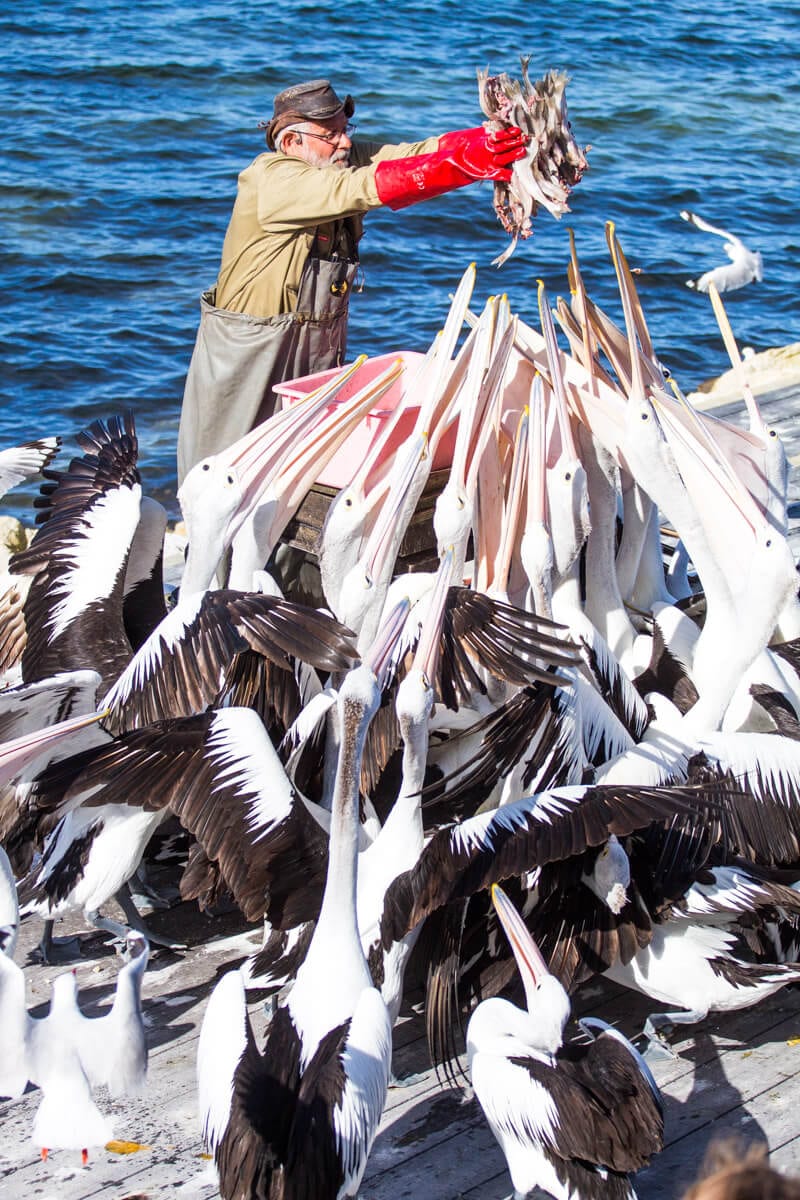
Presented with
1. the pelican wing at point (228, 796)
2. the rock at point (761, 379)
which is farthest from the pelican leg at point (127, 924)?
the rock at point (761, 379)

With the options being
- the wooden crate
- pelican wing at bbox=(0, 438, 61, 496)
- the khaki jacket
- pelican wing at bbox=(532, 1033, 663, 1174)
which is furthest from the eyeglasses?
pelican wing at bbox=(532, 1033, 663, 1174)

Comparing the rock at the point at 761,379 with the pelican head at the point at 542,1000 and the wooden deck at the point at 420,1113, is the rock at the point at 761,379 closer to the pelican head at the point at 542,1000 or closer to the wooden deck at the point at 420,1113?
the wooden deck at the point at 420,1113

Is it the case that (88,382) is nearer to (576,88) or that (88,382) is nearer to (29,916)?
(29,916)

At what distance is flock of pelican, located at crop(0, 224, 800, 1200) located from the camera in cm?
256

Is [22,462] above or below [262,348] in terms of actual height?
below

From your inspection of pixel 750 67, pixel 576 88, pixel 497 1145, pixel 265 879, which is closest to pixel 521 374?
pixel 265 879

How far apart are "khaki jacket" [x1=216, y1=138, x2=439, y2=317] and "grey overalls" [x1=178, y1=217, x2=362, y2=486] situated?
0.04 m

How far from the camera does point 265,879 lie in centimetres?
297

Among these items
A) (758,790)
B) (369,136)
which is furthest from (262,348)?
(369,136)

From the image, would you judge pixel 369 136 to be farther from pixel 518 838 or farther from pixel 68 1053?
pixel 68 1053

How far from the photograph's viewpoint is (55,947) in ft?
11.0

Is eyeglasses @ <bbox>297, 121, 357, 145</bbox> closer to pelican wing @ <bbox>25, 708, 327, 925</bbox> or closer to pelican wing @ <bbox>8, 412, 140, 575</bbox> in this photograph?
pelican wing @ <bbox>8, 412, 140, 575</bbox>

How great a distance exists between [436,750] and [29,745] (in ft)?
3.15

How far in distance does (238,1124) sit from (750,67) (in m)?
15.5
